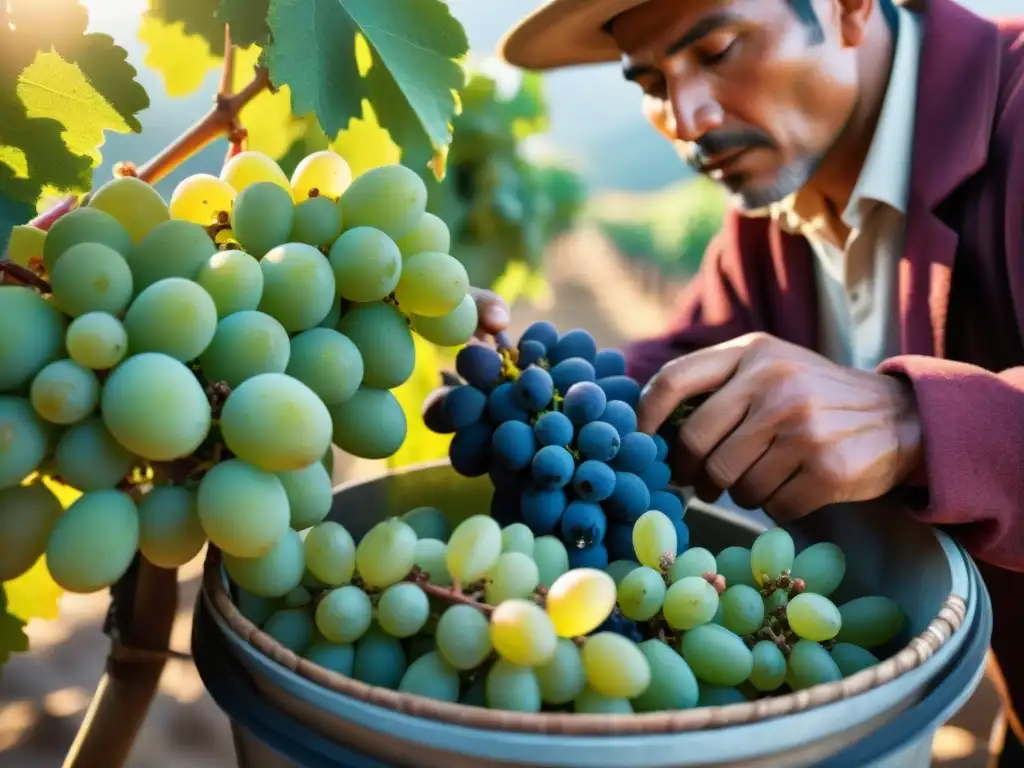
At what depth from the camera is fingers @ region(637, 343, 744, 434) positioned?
66cm

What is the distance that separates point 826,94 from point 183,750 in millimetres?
1452

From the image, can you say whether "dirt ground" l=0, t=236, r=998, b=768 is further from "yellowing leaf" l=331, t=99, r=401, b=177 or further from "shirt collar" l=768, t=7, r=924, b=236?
"shirt collar" l=768, t=7, r=924, b=236

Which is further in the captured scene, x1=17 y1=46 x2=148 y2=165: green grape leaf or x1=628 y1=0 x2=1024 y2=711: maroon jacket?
x1=628 y1=0 x2=1024 y2=711: maroon jacket

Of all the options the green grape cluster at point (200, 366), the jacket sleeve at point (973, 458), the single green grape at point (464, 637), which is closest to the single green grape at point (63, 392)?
the green grape cluster at point (200, 366)

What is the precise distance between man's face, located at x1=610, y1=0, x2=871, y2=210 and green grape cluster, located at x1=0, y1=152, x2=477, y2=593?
59 centimetres

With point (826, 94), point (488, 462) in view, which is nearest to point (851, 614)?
point (488, 462)

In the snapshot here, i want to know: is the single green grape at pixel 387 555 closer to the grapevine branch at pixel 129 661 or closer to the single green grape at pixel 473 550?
the single green grape at pixel 473 550

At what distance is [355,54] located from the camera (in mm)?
630

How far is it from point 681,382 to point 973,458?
220mm

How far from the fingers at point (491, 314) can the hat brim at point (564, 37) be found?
0.50 m

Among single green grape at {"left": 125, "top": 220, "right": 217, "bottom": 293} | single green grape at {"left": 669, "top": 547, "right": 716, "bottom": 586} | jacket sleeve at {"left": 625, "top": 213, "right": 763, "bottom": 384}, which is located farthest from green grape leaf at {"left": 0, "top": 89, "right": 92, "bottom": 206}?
jacket sleeve at {"left": 625, "top": 213, "right": 763, "bottom": 384}

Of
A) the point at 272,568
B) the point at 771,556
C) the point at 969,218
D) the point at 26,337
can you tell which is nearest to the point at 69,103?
the point at 26,337

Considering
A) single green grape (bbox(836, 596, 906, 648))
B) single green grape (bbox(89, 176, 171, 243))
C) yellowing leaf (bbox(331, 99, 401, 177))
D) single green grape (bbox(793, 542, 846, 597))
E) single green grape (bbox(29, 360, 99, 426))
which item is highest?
single green grape (bbox(89, 176, 171, 243))

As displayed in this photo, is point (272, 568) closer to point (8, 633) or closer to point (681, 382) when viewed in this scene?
point (8, 633)
